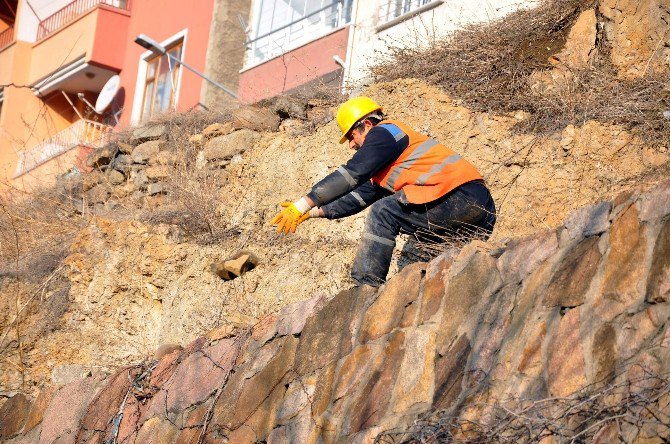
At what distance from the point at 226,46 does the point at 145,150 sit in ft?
17.5

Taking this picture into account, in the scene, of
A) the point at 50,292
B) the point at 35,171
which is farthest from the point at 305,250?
the point at 35,171

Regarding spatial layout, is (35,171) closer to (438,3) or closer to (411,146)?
(438,3)

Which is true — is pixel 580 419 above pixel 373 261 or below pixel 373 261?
below

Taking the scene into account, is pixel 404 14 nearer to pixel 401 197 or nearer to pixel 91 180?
pixel 91 180

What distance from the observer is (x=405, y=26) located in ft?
50.2

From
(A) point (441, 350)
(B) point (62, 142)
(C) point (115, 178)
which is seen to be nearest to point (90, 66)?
(B) point (62, 142)

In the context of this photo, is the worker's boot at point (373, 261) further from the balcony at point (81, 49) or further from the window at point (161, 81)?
the balcony at point (81, 49)

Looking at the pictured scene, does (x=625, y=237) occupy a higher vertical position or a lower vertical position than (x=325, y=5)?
lower

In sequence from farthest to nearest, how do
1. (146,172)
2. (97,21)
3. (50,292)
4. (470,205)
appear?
1. (97,21)
2. (146,172)
3. (50,292)
4. (470,205)

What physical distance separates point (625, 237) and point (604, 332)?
54 centimetres

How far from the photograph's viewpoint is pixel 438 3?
49.1ft

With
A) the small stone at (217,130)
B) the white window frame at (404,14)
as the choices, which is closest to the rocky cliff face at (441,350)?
the small stone at (217,130)

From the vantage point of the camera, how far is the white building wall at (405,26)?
13.9m

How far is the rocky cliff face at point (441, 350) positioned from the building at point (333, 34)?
6346 mm
